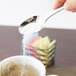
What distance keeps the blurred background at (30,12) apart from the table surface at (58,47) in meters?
Result: 0.19

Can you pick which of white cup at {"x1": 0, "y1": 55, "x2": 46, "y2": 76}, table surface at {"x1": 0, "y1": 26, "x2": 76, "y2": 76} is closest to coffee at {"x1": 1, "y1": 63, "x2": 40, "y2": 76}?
white cup at {"x1": 0, "y1": 55, "x2": 46, "y2": 76}

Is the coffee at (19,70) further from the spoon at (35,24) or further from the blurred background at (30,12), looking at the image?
the blurred background at (30,12)

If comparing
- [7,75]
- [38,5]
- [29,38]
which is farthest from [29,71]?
[38,5]

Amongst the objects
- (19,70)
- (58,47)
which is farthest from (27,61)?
(58,47)

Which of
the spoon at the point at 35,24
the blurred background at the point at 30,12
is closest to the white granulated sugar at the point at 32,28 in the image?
the spoon at the point at 35,24

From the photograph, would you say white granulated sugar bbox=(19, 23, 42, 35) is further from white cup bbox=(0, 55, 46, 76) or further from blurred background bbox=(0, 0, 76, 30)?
blurred background bbox=(0, 0, 76, 30)

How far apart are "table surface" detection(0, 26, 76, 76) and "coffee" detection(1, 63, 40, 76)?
0.13 m

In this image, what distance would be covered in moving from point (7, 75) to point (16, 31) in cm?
30

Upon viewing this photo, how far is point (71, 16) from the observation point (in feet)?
2.95

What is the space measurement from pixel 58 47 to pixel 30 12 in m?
0.31

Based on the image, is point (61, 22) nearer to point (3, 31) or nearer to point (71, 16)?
point (71, 16)

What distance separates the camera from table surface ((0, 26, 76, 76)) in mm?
569

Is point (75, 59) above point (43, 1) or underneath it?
underneath

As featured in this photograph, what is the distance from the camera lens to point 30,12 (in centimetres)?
90
